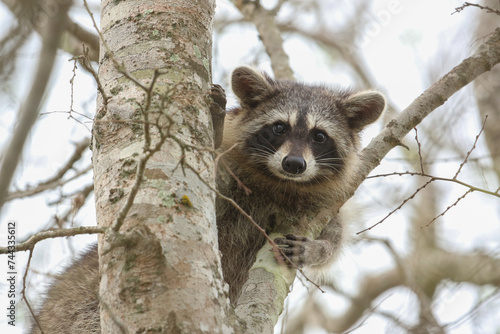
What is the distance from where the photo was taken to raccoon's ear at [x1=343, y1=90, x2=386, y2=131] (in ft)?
16.7

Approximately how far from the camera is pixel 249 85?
199 inches

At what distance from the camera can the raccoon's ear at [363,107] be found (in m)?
5.10

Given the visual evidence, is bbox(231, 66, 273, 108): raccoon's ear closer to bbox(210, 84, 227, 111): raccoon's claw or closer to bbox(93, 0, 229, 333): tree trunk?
bbox(210, 84, 227, 111): raccoon's claw

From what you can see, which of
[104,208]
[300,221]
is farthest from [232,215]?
[104,208]

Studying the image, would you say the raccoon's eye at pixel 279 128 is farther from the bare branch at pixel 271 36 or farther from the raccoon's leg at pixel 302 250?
the bare branch at pixel 271 36

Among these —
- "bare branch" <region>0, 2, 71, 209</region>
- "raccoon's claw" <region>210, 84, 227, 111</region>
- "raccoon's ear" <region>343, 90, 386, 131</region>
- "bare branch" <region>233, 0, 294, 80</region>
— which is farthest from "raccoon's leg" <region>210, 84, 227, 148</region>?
"bare branch" <region>233, 0, 294, 80</region>

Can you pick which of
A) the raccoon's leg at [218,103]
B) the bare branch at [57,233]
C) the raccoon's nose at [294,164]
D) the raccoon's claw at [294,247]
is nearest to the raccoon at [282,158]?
the raccoon's nose at [294,164]

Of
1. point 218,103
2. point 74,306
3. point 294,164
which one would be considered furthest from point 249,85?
point 74,306

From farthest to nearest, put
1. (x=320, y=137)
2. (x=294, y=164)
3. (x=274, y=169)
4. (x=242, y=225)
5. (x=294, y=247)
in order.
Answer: (x=320, y=137), (x=242, y=225), (x=274, y=169), (x=294, y=164), (x=294, y=247)

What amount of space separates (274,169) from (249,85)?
916 millimetres

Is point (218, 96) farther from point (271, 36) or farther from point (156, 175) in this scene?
point (271, 36)

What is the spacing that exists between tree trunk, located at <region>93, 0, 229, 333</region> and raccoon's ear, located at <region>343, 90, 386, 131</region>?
7.23 ft

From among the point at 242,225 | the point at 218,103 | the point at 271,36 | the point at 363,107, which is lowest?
the point at 242,225

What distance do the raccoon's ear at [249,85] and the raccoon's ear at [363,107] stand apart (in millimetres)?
783
